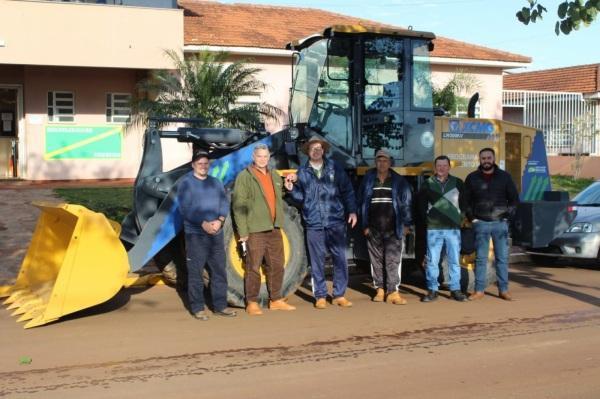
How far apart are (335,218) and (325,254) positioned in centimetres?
43

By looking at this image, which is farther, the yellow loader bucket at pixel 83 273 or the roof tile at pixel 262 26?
the roof tile at pixel 262 26

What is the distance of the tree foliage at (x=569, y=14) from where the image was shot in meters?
6.81

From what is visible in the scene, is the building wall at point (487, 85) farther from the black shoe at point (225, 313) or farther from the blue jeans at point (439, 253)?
the black shoe at point (225, 313)

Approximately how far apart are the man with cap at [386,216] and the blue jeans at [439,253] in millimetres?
333

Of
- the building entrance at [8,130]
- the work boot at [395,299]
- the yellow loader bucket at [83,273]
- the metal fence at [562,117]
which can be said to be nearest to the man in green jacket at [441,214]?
the work boot at [395,299]

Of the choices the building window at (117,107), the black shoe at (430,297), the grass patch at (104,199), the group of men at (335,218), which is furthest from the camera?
the building window at (117,107)

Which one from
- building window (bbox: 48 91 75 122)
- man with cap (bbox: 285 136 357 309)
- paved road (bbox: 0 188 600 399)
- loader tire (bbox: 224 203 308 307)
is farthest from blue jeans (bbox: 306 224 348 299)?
building window (bbox: 48 91 75 122)

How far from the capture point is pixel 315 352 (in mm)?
6258

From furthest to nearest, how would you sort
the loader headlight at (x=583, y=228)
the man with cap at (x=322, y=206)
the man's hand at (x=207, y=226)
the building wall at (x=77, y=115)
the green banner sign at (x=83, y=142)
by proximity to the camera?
1. the green banner sign at (x=83, y=142)
2. the building wall at (x=77, y=115)
3. the loader headlight at (x=583, y=228)
4. the man with cap at (x=322, y=206)
5. the man's hand at (x=207, y=226)

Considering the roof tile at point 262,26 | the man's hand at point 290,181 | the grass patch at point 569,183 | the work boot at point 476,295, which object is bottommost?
the work boot at point 476,295

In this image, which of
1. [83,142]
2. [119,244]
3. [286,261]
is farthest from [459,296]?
[83,142]

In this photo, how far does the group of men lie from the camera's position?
748 centimetres

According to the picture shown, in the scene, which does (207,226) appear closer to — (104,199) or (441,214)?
(441,214)

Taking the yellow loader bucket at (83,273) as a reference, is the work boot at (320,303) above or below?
below
